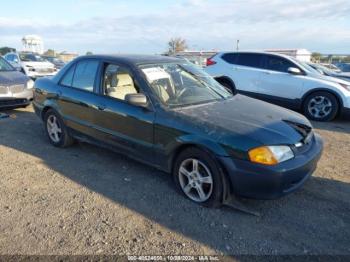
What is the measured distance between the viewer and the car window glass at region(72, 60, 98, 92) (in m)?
4.73

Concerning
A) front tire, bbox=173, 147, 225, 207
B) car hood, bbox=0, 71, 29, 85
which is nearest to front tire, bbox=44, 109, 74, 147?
front tire, bbox=173, 147, 225, 207

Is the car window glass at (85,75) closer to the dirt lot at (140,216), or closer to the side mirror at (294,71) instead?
the dirt lot at (140,216)

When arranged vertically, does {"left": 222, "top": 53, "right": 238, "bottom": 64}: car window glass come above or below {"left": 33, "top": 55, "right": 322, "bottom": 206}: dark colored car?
above

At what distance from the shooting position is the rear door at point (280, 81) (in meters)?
8.27

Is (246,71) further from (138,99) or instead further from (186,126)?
(186,126)

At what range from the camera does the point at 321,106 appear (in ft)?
26.2

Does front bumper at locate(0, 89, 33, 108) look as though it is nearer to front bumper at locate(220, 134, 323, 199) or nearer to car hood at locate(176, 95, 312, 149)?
car hood at locate(176, 95, 312, 149)

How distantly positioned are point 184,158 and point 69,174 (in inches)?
70.4

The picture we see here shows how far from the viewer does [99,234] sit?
312cm

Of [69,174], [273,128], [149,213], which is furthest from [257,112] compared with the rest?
[69,174]

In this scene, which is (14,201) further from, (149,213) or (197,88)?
(197,88)

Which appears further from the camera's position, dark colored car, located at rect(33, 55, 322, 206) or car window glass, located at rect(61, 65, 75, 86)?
car window glass, located at rect(61, 65, 75, 86)

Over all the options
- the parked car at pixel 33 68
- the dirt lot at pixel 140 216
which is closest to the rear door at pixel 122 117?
the dirt lot at pixel 140 216

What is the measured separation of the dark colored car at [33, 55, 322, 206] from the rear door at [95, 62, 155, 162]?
0.01 m
